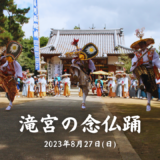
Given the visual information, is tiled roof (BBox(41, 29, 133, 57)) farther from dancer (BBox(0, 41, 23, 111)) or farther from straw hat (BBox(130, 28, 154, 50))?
straw hat (BBox(130, 28, 154, 50))

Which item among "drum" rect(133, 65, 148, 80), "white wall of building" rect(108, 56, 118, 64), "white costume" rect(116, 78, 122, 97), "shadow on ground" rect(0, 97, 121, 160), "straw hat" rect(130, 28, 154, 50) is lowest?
"shadow on ground" rect(0, 97, 121, 160)

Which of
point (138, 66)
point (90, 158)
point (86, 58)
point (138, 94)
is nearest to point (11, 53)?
point (86, 58)

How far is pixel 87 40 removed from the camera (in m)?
24.9

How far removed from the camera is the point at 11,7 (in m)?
20.9

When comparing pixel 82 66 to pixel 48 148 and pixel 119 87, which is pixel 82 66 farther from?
pixel 119 87

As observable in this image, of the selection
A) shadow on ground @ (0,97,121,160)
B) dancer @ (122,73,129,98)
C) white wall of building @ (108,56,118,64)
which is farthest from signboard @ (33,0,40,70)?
shadow on ground @ (0,97,121,160)

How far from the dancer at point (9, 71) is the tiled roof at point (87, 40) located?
14246mm

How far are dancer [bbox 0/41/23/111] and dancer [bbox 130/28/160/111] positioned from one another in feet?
13.0

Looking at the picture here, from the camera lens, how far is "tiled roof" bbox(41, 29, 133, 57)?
71.8 ft

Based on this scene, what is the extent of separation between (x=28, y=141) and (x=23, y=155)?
24.3 inches

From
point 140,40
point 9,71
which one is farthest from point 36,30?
point 140,40

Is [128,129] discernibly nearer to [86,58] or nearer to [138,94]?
[86,58]

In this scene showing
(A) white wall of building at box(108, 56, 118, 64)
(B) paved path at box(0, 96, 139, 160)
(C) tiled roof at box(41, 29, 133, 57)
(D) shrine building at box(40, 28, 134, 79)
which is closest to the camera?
(B) paved path at box(0, 96, 139, 160)

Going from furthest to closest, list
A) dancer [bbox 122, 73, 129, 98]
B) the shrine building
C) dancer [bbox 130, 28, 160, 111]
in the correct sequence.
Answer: the shrine building → dancer [bbox 122, 73, 129, 98] → dancer [bbox 130, 28, 160, 111]
